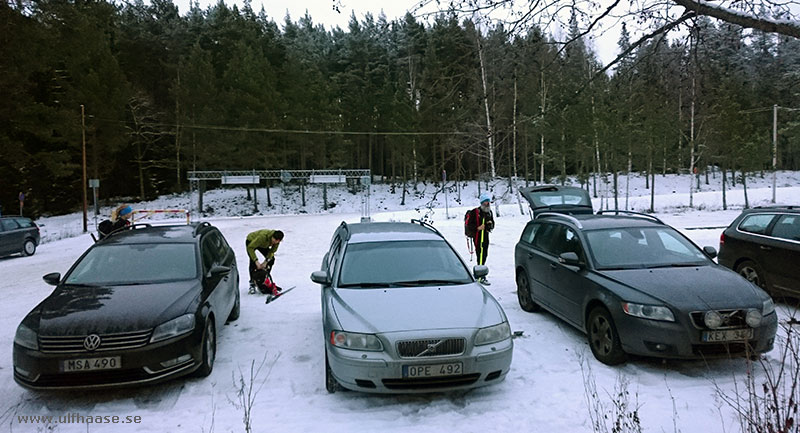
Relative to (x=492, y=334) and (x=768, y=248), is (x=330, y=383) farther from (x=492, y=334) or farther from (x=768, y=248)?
(x=768, y=248)

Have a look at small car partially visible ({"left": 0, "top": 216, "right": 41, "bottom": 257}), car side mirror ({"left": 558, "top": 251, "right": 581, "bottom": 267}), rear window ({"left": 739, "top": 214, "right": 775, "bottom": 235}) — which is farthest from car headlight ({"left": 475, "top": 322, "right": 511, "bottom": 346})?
small car partially visible ({"left": 0, "top": 216, "right": 41, "bottom": 257})

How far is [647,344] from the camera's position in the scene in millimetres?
4840

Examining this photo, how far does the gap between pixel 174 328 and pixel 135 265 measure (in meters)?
1.51

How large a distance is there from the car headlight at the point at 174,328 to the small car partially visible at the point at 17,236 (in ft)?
53.1

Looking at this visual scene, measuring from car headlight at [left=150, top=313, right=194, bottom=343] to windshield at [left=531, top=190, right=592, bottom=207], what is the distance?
33.1 feet

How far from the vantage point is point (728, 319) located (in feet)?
15.5

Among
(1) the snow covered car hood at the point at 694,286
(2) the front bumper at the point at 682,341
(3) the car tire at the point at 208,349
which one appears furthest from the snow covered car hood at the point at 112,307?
(1) the snow covered car hood at the point at 694,286

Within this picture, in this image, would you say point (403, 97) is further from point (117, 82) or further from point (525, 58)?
point (525, 58)

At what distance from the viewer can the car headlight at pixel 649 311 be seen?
15.7 ft

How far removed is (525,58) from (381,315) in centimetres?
358

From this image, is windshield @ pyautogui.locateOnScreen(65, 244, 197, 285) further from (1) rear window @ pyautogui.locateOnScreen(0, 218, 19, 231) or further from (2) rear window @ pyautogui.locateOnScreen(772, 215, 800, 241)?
(1) rear window @ pyautogui.locateOnScreen(0, 218, 19, 231)

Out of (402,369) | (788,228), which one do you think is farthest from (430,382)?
(788,228)

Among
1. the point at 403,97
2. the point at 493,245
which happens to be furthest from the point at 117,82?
the point at 493,245

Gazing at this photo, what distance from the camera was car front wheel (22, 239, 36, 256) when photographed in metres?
17.2
